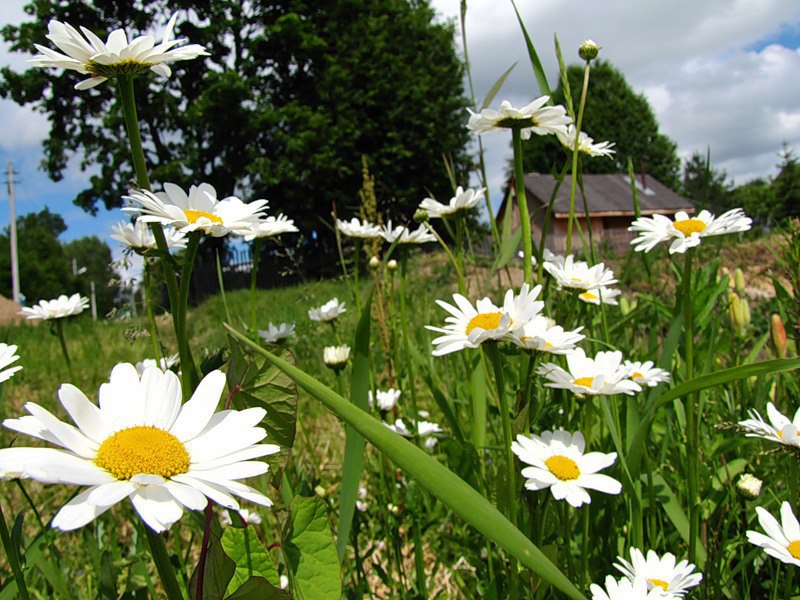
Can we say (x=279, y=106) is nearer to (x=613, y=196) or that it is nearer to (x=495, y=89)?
(x=613, y=196)

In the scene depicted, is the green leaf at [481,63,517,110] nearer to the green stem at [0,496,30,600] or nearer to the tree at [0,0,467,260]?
the green stem at [0,496,30,600]

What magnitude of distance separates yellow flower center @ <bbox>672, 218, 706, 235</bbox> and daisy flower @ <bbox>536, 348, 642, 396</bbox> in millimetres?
233

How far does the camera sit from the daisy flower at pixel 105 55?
1.76 feet

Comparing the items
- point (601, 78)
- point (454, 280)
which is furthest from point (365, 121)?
point (601, 78)

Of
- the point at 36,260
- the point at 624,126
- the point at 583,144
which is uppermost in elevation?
the point at 624,126

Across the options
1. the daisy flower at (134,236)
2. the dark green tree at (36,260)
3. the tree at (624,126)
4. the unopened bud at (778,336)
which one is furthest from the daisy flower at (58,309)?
the dark green tree at (36,260)

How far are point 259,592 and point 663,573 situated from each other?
0.54 m

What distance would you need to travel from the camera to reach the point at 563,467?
70 cm

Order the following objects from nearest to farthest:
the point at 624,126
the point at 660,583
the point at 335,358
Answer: the point at 660,583
the point at 335,358
the point at 624,126

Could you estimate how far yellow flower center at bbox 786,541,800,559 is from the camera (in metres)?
0.63

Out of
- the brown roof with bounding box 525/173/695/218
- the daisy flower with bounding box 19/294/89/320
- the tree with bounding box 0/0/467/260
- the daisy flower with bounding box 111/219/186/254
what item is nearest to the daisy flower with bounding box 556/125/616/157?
the daisy flower with bounding box 111/219/186/254

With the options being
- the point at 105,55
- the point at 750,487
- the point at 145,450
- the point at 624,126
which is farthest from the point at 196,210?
the point at 624,126

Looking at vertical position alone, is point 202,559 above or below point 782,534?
above

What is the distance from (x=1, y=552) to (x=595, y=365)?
58.8 inches
